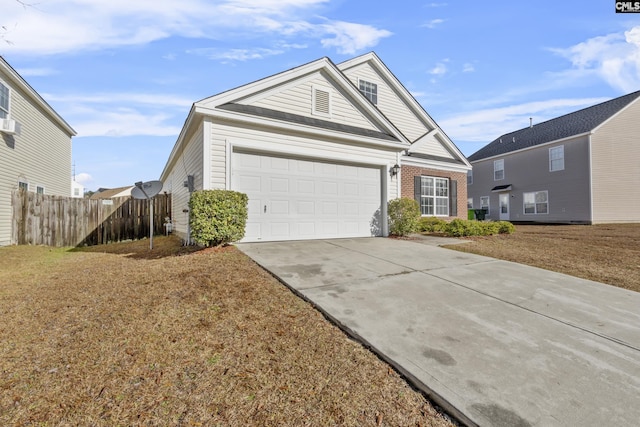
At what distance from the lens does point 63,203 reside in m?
9.74

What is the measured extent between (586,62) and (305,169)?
11.3 metres

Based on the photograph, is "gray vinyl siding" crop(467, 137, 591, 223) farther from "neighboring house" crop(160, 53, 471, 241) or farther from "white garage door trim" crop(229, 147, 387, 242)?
"white garage door trim" crop(229, 147, 387, 242)

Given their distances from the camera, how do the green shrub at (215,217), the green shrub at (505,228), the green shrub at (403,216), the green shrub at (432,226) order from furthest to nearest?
the green shrub at (432,226), the green shrub at (505,228), the green shrub at (403,216), the green shrub at (215,217)

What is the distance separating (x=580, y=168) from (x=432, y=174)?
41.5ft

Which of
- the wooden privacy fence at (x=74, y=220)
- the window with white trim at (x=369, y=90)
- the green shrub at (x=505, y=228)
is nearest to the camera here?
the wooden privacy fence at (x=74, y=220)

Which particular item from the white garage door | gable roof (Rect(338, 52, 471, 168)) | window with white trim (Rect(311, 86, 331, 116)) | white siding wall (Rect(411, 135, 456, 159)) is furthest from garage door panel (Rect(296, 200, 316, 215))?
white siding wall (Rect(411, 135, 456, 159))

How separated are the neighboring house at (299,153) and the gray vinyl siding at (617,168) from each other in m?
16.5

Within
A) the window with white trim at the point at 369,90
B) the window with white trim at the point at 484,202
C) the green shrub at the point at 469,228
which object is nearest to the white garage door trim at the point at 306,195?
the green shrub at the point at 469,228

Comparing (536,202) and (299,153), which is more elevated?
(299,153)

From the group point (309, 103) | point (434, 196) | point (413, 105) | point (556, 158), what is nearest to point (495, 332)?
point (309, 103)

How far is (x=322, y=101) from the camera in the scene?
28.5 feet

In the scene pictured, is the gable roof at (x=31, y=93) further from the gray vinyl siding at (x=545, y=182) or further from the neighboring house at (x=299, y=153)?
the gray vinyl siding at (x=545, y=182)

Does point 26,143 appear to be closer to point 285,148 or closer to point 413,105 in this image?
point 285,148

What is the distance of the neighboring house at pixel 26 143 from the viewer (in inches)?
361
